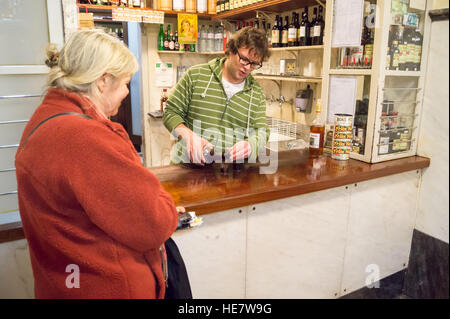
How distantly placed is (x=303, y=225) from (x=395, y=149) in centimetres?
81

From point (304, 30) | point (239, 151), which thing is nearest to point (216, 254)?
point (239, 151)

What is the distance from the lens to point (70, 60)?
995 millimetres

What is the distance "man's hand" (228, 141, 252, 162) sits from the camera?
6.22 feet

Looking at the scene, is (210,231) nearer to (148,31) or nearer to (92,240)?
(92,240)

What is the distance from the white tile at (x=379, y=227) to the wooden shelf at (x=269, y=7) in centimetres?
193

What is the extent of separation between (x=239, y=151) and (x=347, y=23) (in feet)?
3.37

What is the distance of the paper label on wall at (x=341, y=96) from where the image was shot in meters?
2.18

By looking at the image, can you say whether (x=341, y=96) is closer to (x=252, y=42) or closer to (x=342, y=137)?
(x=342, y=137)

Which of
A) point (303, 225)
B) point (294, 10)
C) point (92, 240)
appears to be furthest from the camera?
point (294, 10)

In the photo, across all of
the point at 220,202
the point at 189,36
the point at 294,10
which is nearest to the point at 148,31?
the point at 189,36

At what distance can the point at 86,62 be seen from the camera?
3.25 ft

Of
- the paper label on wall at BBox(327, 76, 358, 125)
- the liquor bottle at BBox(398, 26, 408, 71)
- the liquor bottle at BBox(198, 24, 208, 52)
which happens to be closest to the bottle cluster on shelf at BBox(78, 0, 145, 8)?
the liquor bottle at BBox(198, 24, 208, 52)

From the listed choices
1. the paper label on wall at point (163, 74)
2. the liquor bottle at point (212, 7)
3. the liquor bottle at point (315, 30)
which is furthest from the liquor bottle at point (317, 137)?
the paper label on wall at point (163, 74)

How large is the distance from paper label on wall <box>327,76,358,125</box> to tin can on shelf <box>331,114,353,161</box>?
146 millimetres
